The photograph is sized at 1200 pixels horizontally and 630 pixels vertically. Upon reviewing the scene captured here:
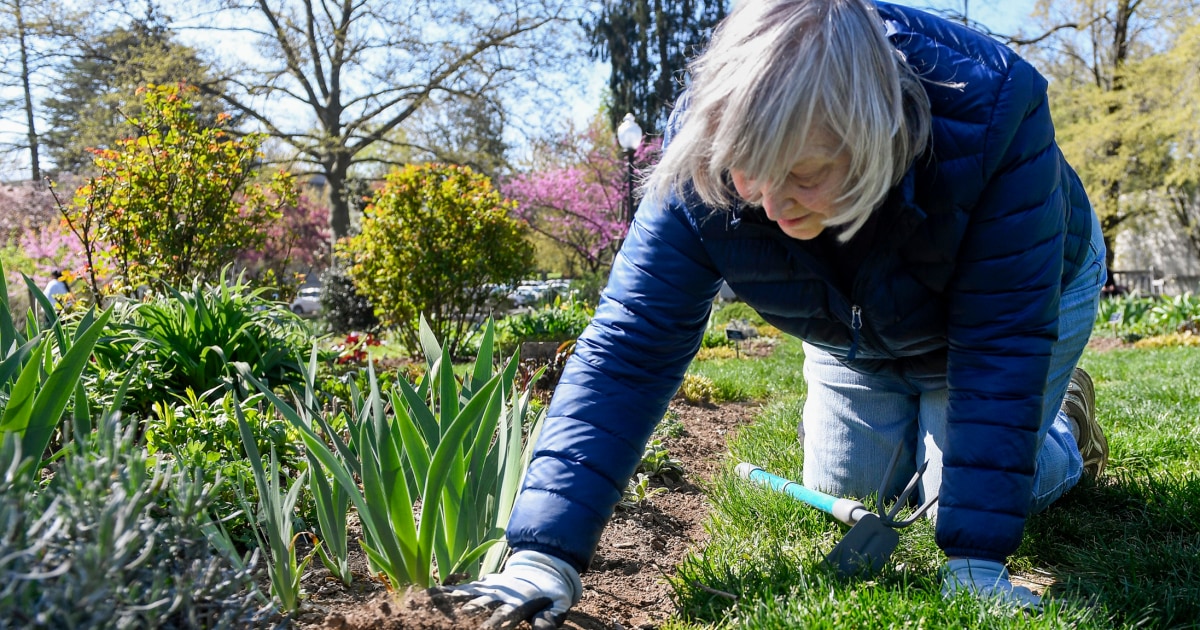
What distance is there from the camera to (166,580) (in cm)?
115

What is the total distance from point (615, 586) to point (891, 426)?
1.16 m

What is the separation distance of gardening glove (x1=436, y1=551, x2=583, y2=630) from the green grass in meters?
0.27

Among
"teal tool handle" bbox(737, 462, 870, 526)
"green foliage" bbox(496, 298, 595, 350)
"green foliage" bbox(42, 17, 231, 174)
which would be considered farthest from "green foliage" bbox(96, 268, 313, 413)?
"green foliage" bbox(42, 17, 231, 174)

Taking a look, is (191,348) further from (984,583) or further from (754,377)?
(754,377)

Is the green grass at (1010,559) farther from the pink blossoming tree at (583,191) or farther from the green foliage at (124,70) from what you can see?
the pink blossoming tree at (583,191)

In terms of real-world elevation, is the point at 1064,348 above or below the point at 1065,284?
below

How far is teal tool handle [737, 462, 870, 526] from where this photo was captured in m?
2.23

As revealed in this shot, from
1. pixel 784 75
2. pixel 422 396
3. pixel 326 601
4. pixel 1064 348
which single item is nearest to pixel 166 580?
pixel 326 601

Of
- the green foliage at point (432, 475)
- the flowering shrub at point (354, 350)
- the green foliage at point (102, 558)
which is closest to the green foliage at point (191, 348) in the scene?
the flowering shrub at point (354, 350)

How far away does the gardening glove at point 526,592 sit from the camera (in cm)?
142

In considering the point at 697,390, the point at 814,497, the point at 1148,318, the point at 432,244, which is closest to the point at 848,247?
the point at 814,497

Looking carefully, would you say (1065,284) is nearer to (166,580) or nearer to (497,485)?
(497,485)

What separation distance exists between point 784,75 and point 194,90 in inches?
252

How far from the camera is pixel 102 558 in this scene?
93 centimetres
